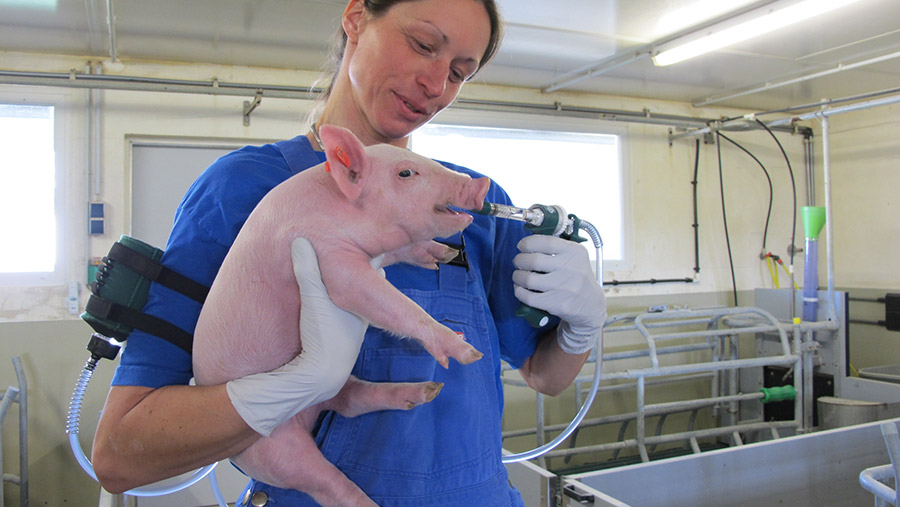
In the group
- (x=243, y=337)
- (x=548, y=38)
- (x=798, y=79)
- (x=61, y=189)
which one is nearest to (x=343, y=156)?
(x=243, y=337)

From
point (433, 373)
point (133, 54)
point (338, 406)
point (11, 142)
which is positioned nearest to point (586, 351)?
point (433, 373)

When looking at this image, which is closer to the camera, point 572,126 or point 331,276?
point 331,276

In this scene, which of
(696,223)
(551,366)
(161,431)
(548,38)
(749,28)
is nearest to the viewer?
(161,431)

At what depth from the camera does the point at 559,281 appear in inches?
41.3

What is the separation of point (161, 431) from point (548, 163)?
421cm

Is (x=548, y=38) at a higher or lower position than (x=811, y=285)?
higher

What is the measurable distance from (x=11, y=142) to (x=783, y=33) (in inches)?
186

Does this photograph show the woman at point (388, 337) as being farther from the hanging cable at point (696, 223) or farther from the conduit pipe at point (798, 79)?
the hanging cable at point (696, 223)

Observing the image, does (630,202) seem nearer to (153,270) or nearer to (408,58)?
(408,58)

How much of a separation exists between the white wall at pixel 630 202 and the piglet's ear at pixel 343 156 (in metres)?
3.23

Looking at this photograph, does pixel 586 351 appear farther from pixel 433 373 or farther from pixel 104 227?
pixel 104 227

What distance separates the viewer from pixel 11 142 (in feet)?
11.2

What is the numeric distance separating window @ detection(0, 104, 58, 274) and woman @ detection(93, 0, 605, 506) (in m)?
3.19

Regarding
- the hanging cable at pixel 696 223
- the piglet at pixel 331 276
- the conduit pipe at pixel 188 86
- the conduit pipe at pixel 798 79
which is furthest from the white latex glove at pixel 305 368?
the hanging cable at pixel 696 223
